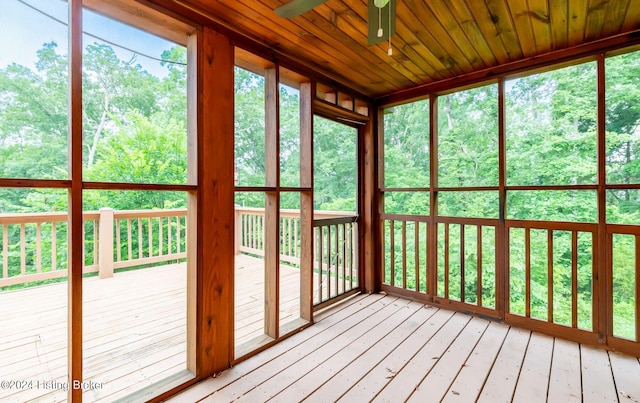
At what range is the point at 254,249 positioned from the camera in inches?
207

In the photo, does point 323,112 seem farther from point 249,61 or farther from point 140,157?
point 140,157

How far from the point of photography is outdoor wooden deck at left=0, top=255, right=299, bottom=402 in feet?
5.88

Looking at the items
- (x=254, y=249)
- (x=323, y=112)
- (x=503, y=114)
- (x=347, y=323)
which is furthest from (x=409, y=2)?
(x=254, y=249)

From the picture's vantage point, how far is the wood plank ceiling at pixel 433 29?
179 cm

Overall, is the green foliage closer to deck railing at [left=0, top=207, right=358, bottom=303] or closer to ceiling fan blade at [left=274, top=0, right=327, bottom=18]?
deck railing at [left=0, top=207, right=358, bottom=303]

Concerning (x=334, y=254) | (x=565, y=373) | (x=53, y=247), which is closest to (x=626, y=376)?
(x=565, y=373)

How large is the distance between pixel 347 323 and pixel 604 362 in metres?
1.90

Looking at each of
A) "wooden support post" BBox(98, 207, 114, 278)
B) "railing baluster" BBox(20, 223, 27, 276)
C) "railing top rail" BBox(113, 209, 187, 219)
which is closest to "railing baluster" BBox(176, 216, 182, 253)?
"railing top rail" BBox(113, 209, 187, 219)

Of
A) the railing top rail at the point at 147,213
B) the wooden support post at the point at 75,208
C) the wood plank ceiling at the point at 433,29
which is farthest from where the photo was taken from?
the railing top rail at the point at 147,213

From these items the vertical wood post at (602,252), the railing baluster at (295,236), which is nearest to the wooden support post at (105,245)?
the railing baluster at (295,236)

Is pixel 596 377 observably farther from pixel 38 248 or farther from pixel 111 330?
pixel 38 248

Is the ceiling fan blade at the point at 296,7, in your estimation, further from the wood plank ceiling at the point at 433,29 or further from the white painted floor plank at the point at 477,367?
the white painted floor plank at the point at 477,367

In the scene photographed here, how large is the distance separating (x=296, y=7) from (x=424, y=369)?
238cm

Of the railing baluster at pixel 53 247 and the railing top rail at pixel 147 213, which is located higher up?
the railing top rail at pixel 147 213
